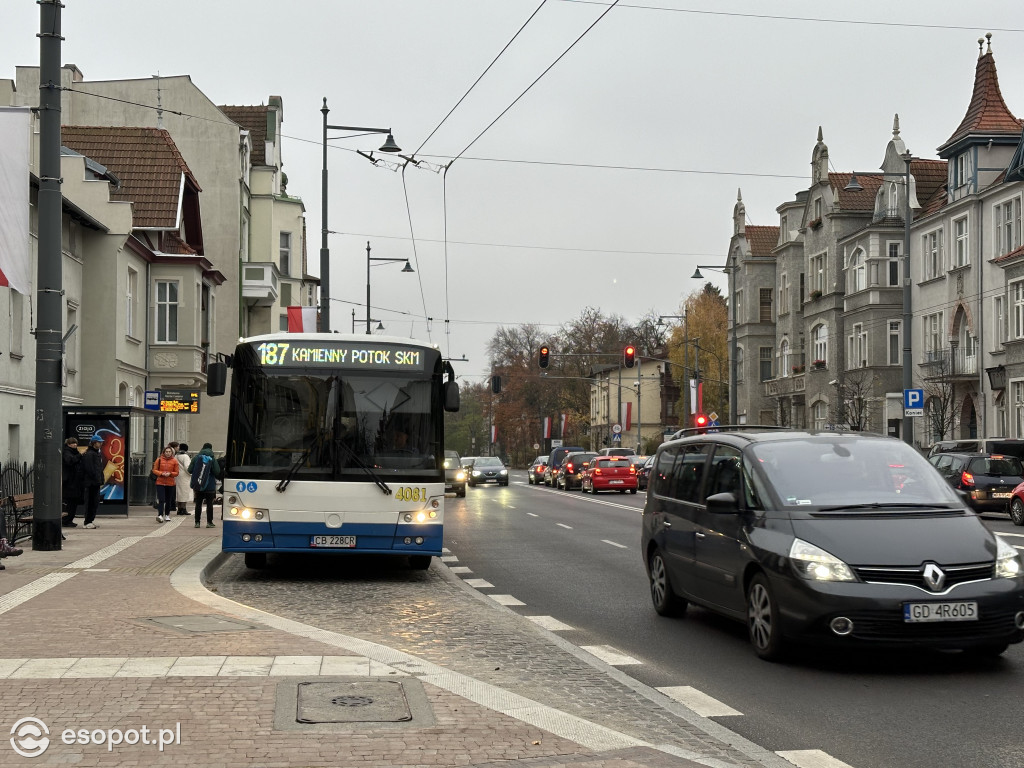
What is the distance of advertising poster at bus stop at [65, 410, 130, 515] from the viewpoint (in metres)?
27.1

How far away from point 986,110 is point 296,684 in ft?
155

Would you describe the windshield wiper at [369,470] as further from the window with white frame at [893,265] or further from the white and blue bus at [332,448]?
the window with white frame at [893,265]

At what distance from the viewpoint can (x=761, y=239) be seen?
80500mm

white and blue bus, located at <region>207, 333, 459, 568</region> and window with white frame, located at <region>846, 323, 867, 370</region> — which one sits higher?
window with white frame, located at <region>846, 323, 867, 370</region>

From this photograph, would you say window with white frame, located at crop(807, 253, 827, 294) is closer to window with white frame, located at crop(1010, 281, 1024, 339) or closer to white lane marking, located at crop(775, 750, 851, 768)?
window with white frame, located at crop(1010, 281, 1024, 339)

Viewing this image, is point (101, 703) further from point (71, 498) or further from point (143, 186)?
point (143, 186)

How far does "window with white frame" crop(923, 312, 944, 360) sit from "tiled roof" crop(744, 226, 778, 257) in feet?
89.4

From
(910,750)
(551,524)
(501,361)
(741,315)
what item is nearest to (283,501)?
(910,750)

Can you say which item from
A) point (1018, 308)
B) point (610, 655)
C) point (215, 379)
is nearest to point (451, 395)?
point (215, 379)

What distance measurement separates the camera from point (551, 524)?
27.6 m

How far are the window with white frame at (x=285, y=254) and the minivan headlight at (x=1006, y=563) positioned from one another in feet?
172

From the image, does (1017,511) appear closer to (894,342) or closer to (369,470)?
(369,470)

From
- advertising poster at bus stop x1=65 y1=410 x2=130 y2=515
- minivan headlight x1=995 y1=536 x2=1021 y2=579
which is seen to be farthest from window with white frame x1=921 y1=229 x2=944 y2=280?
minivan headlight x1=995 y1=536 x2=1021 y2=579

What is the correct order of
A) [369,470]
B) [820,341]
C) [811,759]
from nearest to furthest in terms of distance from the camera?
[811,759], [369,470], [820,341]
